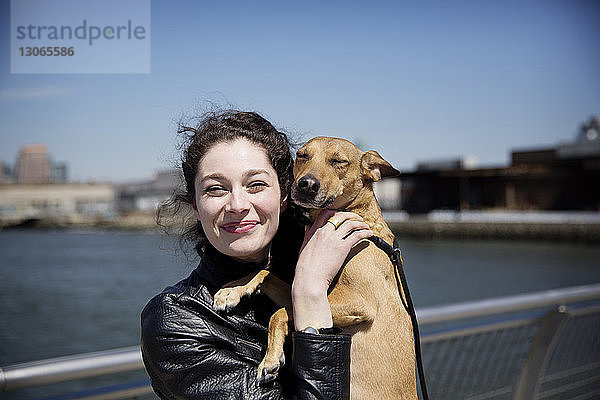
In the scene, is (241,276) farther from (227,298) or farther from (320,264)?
(320,264)

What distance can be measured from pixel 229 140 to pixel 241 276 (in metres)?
0.42

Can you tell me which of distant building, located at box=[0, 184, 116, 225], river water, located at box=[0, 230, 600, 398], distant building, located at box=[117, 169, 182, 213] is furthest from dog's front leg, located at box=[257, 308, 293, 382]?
distant building, located at box=[0, 184, 116, 225]

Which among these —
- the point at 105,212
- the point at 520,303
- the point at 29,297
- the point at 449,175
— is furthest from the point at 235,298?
the point at 105,212

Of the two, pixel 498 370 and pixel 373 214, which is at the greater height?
pixel 373 214

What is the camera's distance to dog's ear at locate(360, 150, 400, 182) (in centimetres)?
188

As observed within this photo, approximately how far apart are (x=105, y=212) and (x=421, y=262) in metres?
57.3

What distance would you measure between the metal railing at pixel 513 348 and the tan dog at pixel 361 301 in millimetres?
1133

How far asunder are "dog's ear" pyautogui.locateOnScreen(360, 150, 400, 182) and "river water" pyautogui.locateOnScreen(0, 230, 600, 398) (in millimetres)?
10781

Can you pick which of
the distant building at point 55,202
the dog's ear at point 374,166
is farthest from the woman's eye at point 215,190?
the distant building at point 55,202

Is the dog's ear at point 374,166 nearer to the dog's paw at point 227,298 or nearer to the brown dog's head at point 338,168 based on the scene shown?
the brown dog's head at point 338,168

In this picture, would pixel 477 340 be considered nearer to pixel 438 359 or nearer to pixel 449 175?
pixel 438 359

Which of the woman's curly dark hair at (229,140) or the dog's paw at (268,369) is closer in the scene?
the dog's paw at (268,369)

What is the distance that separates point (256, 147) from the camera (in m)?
1.62

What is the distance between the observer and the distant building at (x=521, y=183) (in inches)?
1515
